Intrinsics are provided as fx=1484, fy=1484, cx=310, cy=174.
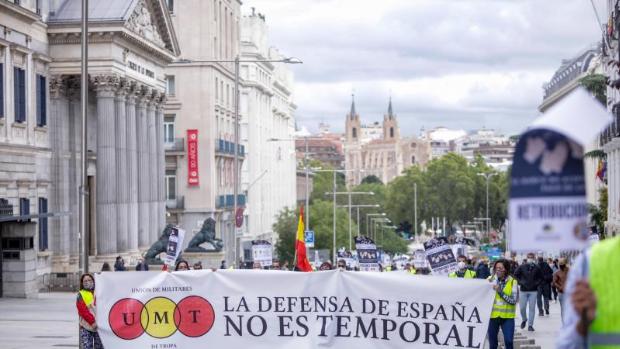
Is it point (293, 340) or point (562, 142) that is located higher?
point (562, 142)

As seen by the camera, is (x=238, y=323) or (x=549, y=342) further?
(x=549, y=342)

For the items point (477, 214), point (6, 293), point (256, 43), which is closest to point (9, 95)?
point (6, 293)

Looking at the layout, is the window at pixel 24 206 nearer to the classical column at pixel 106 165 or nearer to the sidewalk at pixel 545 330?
the classical column at pixel 106 165

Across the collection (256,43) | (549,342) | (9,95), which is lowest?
(549,342)

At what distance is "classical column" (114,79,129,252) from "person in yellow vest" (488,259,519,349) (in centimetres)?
3595

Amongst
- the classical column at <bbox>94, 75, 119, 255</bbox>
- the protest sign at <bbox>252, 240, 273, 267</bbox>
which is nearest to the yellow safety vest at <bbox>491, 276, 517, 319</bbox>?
the protest sign at <bbox>252, 240, 273, 267</bbox>

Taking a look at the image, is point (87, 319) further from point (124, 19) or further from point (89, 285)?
point (124, 19)

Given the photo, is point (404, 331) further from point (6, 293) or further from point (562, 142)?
point (6, 293)

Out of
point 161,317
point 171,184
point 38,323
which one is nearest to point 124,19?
point 38,323

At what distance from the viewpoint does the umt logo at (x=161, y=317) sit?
58.0 feet

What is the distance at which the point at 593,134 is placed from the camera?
6070 millimetres

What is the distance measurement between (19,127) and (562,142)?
41040 millimetres

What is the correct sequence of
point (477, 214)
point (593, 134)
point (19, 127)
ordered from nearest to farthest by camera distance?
1. point (593, 134)
2. point (19, 127)
3. point (477, 214)

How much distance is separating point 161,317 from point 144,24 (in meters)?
41.8
